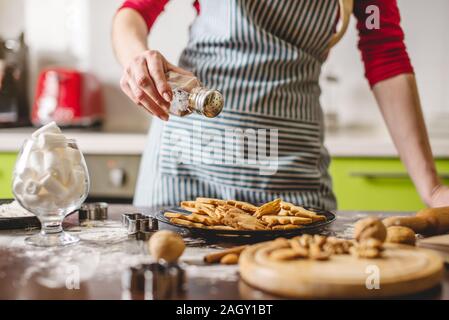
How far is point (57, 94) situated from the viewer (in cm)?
246

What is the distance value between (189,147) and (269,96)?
194 millimetres

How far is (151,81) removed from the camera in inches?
37.3

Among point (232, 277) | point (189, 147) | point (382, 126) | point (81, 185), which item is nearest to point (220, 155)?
point (189, 147)

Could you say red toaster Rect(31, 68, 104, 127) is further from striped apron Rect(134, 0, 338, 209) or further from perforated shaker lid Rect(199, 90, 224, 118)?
perforated shaker lid Rect(199, 90, 224, 118)

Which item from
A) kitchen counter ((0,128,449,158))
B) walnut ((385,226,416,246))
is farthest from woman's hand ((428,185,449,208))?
kitchen counter ((0,128,449,158))

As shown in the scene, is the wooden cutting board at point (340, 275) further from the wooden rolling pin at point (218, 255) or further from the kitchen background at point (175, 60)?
the kitchen background at point (175, 60)

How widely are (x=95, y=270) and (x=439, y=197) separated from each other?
73 cm

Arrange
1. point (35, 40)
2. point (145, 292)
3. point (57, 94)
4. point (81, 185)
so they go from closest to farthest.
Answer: point (145, 292) → point (81, 185) → point (57, 94) → point (35, 40)

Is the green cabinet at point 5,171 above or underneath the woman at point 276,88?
underneath

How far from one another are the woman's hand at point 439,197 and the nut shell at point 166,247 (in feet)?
2.00

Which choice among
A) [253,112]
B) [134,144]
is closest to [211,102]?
[253,112]

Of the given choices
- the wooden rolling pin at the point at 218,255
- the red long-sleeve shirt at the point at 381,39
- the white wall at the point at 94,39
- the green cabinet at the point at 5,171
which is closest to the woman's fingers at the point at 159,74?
the wooden rolling pin at the point at 218,255

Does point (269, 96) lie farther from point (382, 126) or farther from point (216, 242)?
point (382, 126)

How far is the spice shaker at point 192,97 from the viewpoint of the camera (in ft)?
2.79
